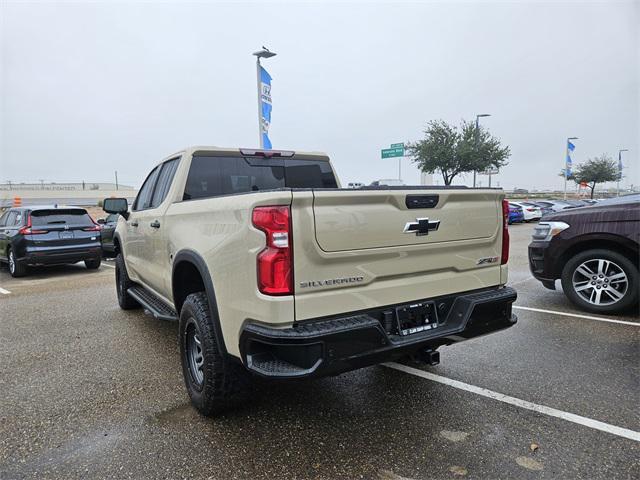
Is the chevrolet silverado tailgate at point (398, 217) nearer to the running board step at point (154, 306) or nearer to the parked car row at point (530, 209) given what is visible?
the running board step at point (154, 306)

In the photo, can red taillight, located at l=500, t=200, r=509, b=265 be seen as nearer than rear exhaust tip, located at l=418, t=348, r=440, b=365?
No

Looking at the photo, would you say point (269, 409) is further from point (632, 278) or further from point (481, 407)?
point (632, 278)

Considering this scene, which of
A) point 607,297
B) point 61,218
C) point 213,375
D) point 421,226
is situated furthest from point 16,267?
point 607,297

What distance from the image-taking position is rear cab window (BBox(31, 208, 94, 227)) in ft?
30.8

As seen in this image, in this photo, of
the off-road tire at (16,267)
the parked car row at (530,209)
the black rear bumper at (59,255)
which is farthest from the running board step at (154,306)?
the parked car row at (530,209)

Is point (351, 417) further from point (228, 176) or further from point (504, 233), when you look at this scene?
point (228, 176)

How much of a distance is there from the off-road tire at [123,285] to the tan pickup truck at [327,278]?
7.93ft

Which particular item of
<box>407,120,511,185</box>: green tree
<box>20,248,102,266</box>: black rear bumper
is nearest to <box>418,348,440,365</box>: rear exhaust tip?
<box>20,248,102,266</box>: black rear bumper

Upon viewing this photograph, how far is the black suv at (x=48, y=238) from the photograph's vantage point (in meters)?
9.23

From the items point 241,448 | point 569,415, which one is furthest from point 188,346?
point 569,415

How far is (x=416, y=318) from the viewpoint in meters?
2.76

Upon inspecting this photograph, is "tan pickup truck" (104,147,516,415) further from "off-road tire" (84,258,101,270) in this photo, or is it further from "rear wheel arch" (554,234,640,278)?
"off-road tire" (84,258,101,270)

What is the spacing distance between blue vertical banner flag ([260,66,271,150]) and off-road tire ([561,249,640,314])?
9.65 m

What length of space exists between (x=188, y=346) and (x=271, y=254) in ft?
4.83
